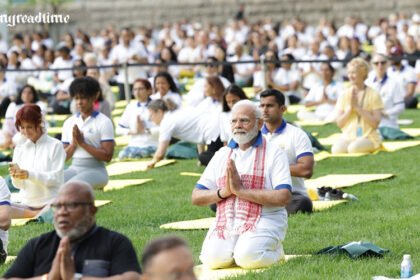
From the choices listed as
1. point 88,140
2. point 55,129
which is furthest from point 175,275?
point 55,129

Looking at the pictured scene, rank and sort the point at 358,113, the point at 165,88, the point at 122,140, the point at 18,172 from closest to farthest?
the point at 18,172 → the point at 358,113 → the point at 165,88 → the point at 122,140

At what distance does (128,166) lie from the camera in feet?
52.2

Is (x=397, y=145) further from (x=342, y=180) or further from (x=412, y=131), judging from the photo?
(x=342, y=180)

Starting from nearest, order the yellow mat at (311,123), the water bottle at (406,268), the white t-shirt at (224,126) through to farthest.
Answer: the water bottle at (406,268) → the white t-shirt at (224,126) → the yellow mat at (311,123)

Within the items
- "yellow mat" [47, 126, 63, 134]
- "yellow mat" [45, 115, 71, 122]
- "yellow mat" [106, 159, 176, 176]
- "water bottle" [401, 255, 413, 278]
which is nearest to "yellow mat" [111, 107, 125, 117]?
"yellow mat" [45, 115, 71, 122]

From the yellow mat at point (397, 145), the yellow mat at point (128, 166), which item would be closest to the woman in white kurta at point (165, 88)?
the yellow mat at point (128, 166)

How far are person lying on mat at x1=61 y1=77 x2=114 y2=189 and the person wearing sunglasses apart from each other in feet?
17.5

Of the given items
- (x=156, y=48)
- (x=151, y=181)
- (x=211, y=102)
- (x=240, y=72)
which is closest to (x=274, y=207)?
(x=151, y=181)

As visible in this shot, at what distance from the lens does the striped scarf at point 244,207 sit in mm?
8906

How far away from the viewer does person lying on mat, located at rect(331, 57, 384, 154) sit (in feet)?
50.4

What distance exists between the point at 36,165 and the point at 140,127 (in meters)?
5.08

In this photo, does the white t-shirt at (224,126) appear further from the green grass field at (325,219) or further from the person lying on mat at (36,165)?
the person lying on mat at (36,165)

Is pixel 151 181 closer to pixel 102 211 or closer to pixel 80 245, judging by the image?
pixel 102 211

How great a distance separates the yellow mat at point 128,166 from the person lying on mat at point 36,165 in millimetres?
3648
